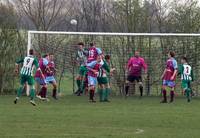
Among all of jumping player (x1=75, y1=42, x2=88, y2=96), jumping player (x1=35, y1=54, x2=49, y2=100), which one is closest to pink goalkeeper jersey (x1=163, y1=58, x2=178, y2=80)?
jumping player (x1=75, y1=42, x2=88, y2=96)

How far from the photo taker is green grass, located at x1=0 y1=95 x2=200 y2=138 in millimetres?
13648

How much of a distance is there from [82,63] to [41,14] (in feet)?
33.9

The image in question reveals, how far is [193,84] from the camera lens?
28562mm

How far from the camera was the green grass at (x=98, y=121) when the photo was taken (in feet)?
44.8

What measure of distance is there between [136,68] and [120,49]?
2.60m

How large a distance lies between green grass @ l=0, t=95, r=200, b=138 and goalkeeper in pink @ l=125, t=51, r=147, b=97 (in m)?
5.61

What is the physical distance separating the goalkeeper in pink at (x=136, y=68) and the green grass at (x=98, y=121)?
561 cm

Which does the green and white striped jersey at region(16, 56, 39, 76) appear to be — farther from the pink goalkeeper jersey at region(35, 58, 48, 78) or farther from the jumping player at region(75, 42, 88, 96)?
the jumping player at region(75, 42, 88, 96)

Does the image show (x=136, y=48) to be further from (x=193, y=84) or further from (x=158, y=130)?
(x=158, y=130)

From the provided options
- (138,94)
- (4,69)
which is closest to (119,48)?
(138,94)

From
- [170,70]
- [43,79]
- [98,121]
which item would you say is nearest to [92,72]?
[43,79]

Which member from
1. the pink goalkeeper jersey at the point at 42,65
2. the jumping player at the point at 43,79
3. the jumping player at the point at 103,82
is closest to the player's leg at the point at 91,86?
the jumping player at the point at 103,82

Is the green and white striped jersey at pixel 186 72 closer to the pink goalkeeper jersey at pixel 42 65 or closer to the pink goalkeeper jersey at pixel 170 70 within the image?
the pink goalkeeper jersey at pixel 170 70

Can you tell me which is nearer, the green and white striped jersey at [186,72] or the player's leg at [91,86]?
the player's leg at [91,86]
